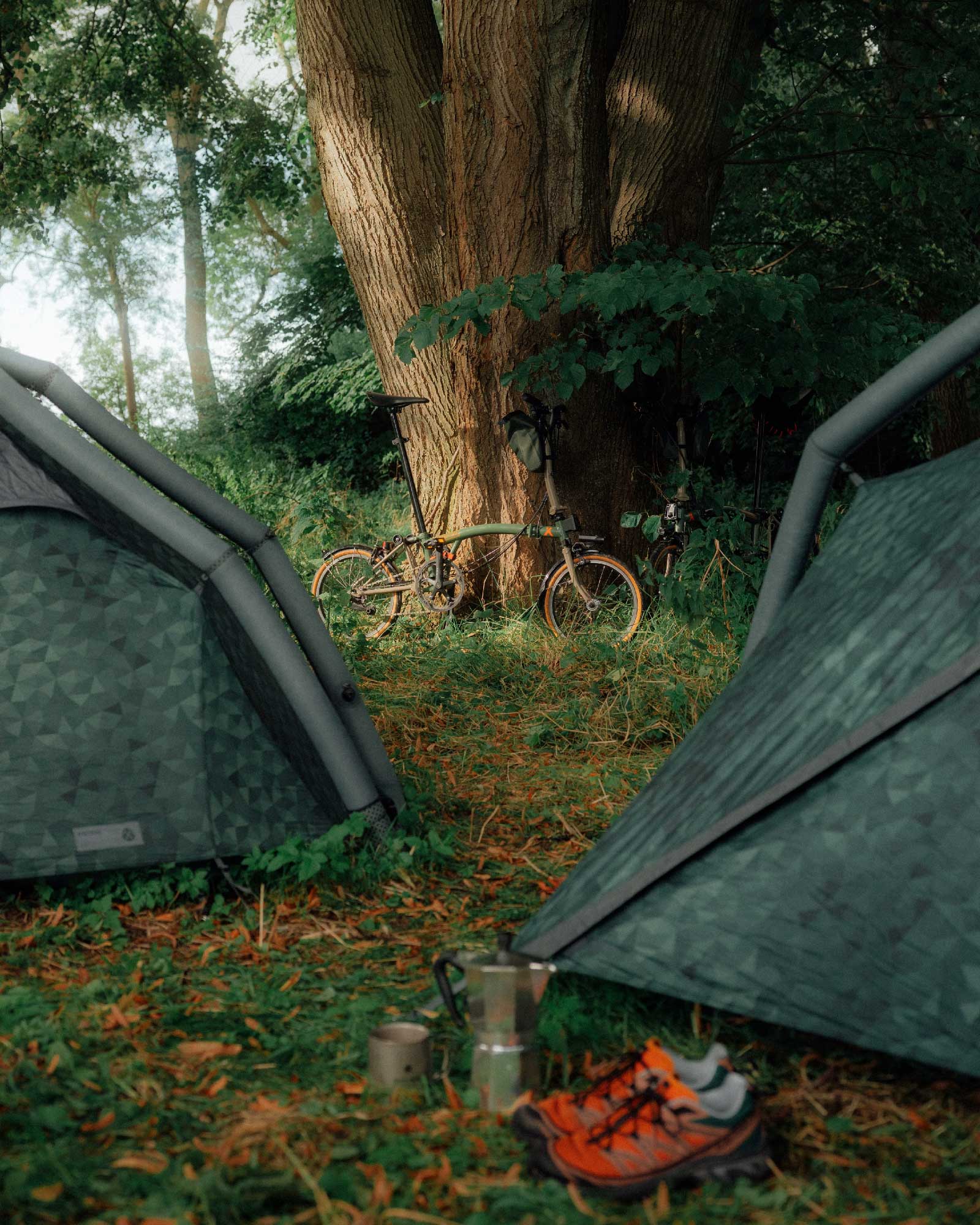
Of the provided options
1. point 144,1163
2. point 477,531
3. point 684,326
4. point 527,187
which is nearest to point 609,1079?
point 144,1163

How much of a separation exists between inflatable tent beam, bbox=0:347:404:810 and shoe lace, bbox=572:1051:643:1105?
155 centimetres

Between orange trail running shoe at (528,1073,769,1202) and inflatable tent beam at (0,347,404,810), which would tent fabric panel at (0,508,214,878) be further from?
orange trail running shoe at (528,1073,769,1202)

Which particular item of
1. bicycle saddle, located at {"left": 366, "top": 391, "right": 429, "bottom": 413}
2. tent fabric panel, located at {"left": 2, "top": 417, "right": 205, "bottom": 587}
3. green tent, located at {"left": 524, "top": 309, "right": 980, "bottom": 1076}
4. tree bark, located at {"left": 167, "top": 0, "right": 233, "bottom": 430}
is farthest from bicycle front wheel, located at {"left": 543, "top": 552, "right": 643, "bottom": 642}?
tree bark, located at {"left": 167, "top": 0, "right": 233, "bottom": 430}

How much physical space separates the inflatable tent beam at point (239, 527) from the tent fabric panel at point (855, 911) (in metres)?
1.51

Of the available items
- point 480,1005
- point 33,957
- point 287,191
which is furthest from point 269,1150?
point 287,191

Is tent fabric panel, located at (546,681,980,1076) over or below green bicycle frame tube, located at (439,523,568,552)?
below

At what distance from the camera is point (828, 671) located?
2.37 metres

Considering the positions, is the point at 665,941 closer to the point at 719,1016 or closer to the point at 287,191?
the point at 719,1016

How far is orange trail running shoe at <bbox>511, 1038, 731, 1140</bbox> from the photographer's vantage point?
190 centimetres

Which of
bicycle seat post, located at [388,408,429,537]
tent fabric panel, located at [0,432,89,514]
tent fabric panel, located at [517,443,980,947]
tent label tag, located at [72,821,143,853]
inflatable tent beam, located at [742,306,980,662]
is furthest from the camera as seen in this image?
bicycle seat post, located at [388,408,429,537]

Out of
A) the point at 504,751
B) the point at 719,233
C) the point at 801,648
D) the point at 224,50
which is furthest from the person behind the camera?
the point at 224,50

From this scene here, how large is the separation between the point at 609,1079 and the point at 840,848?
0.57 m

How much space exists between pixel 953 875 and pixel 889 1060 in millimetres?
476

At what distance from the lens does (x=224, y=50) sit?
52.9 ft
